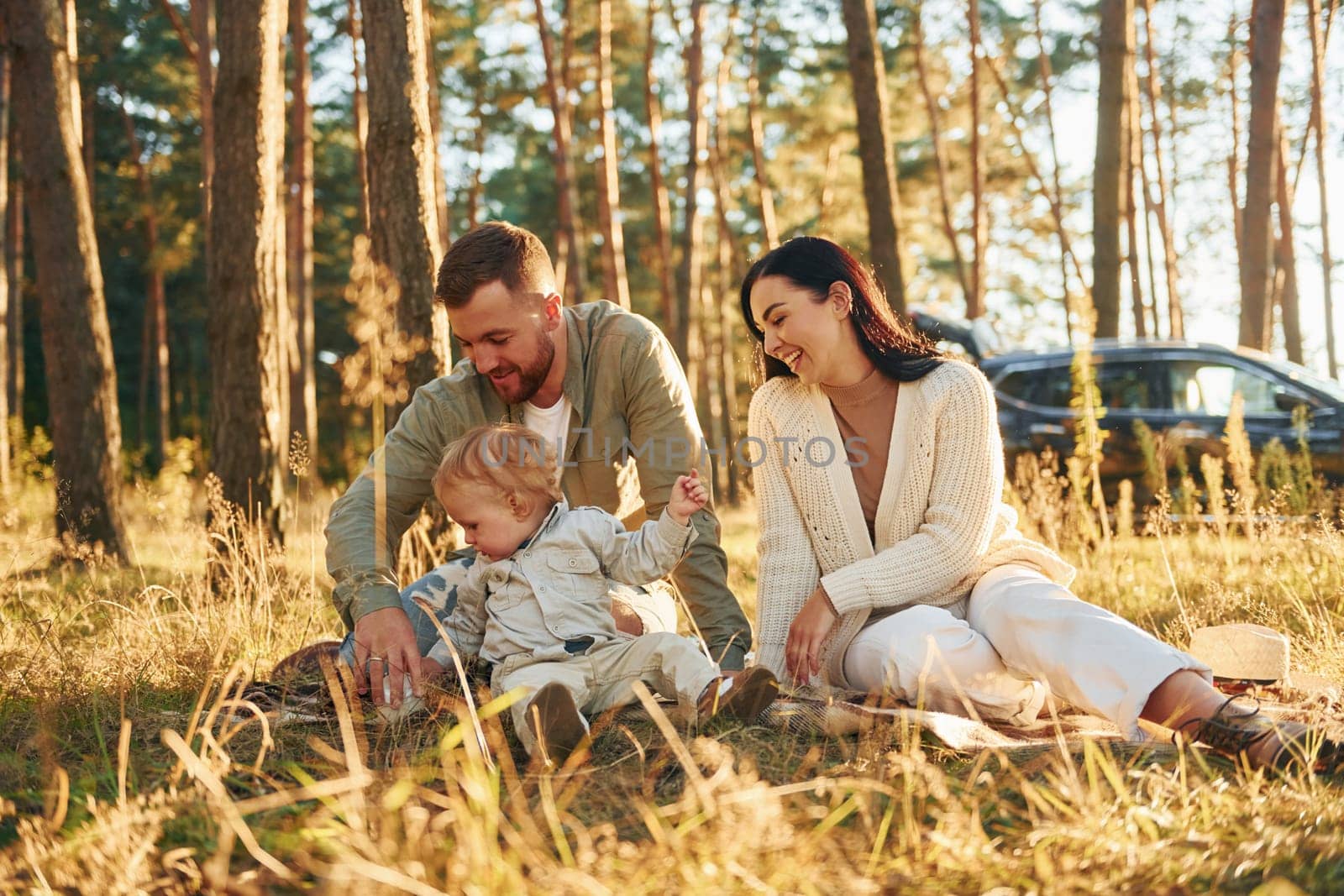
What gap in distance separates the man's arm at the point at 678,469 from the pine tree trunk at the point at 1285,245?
15.7m

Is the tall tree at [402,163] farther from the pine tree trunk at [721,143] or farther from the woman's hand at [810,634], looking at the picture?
the pine tree trunk at [721,143]

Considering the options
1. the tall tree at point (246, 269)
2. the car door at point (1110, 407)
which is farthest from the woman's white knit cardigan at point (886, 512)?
the car door at point (1110, 407)

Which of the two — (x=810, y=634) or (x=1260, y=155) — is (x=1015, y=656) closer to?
(x=810, y=634)

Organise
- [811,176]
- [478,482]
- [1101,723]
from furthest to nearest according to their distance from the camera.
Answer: [811,176]
[1101,723]
[478,482]

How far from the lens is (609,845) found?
200 centimetres

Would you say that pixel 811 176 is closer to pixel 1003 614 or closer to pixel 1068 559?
pixel 1068 559

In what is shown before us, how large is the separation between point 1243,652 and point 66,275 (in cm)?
738

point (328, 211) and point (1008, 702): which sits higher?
point (328, 211)

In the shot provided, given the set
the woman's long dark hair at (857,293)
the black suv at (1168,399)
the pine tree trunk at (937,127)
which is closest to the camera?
the woman's long dark hair at (857,293)

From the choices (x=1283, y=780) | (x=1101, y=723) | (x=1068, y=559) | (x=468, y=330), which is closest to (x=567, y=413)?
(x=468, y=330)

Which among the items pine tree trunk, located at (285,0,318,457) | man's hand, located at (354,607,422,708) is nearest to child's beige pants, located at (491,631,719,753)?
man's hand, located at (354,607,422,708)

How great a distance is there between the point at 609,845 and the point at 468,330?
2.01 metres

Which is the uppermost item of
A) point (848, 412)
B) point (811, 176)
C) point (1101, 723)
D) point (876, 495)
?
point (811, 176)

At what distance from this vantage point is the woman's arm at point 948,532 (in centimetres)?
327
